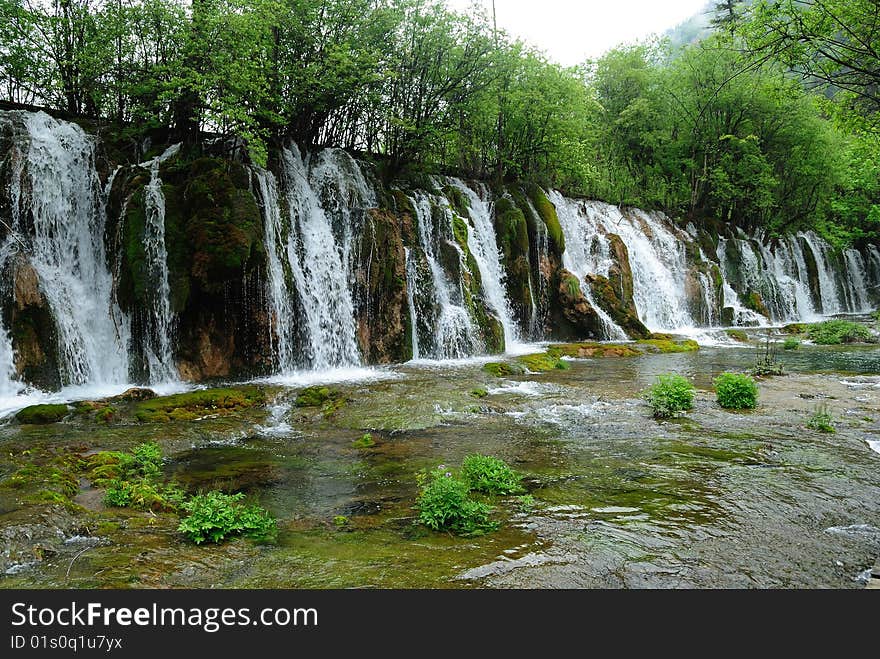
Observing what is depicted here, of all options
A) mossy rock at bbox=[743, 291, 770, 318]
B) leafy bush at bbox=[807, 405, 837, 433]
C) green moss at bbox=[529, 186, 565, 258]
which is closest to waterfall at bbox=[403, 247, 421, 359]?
green moss at bbox=[529, 186, 565, 258]

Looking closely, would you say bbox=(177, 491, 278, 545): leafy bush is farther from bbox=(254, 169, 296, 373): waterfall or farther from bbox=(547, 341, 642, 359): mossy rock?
bbox=(547, 341, 642, 359): mossy rock

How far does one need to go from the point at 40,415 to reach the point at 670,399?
467 inches

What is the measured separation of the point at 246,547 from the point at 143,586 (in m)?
1.04

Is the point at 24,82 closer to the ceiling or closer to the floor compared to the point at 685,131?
closer to the floor

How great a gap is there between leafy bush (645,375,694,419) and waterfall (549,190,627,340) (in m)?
14.5

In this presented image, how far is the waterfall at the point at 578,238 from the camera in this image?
26.2m

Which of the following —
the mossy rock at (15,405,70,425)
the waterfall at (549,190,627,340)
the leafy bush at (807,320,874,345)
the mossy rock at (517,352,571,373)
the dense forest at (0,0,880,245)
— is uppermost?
the dense forest at (0,0,880,245)

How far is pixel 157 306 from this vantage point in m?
14.4

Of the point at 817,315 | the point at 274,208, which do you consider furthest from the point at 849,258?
the point at 274,208

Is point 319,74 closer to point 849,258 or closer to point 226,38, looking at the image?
point 226,38

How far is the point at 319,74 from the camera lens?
18547 mm

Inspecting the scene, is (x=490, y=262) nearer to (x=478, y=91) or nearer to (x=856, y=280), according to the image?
(x=478, y=91)

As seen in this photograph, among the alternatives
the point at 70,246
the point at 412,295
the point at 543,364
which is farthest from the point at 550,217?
the point at 70,246

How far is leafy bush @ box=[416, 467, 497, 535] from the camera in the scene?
5.21 m
